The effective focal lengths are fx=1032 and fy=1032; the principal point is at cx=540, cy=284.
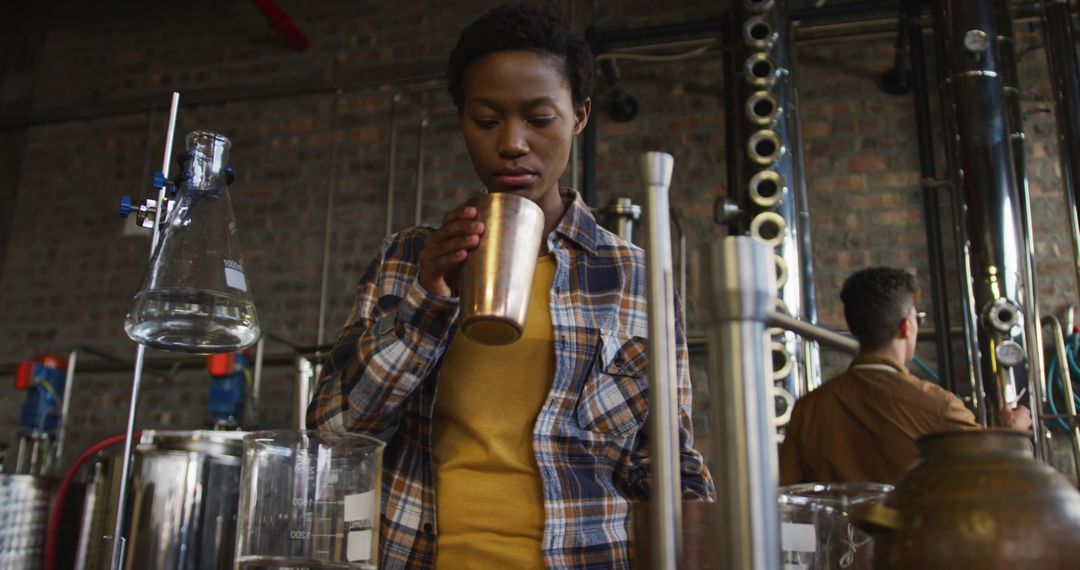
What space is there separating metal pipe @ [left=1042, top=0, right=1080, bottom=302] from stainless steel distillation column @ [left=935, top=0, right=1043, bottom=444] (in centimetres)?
36

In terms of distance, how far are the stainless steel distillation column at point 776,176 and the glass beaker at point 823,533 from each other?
6.80 ft

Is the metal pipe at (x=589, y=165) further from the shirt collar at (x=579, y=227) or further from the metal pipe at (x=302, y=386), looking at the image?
the shirt collar at (x=579, y=227)

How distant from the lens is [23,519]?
3.48 m

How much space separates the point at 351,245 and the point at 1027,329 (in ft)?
8.63

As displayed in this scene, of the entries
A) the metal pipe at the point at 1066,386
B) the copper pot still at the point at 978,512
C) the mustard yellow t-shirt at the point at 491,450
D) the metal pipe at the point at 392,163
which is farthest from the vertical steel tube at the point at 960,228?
the copper pot still at the point at 978,512

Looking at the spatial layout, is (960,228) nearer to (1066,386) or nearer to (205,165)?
(1066,386)

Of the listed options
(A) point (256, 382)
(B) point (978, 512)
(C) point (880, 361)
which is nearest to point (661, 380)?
(B) point (978, 512)

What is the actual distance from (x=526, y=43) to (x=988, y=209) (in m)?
2.06

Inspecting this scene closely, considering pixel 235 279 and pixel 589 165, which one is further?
Answer: pixel 589 165

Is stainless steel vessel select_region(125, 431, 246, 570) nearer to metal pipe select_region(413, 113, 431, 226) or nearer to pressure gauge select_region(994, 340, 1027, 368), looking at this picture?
metal pipe select_region(413, 113, 431, 226)

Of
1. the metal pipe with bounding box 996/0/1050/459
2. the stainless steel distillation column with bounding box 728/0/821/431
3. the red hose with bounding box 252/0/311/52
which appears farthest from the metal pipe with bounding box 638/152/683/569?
the red hose with bounding box 252/0/311/52

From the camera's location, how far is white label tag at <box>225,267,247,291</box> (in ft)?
4.56

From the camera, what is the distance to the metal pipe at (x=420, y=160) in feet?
13.9

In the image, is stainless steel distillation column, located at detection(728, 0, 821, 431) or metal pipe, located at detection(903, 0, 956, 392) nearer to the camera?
stainless steel distillation column, located at detection(728, 0, 821, 431)
